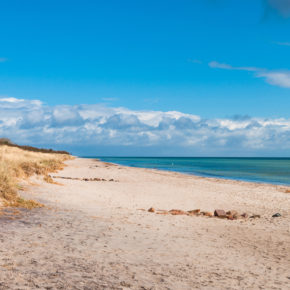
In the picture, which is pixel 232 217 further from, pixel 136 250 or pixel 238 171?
pixel 238 171

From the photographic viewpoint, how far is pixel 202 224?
11828mm

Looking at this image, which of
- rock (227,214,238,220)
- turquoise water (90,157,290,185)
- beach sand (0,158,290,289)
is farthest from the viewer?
turquoise water (90,157,290,185)

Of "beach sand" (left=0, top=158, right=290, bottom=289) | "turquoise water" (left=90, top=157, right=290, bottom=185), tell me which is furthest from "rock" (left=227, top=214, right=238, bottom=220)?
"turquoise water" (left=90, top=157, right=290, bottom=185)

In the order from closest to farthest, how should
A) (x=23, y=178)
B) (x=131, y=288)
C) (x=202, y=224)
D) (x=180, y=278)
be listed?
(x=131, y=288), (x=180, y=278), (x=202, y=224), (x=23, y=178)

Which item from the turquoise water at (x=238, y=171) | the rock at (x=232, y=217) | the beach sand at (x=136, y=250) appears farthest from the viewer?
the turquoise water at (x=238, y=171)

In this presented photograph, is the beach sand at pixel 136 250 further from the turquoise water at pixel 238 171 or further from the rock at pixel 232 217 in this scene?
the turquoise water at pixel 238 171

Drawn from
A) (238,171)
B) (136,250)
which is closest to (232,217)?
(136,250)

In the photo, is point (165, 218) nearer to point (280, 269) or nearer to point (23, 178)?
point (280, 269)

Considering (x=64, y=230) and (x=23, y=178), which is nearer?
(x=64, y=230)

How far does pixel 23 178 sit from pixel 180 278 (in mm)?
14600

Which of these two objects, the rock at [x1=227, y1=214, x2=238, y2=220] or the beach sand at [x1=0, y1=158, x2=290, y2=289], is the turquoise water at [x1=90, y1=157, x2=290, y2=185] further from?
the beach sand at [x1=0, y1=158, x2=290, y2=289]

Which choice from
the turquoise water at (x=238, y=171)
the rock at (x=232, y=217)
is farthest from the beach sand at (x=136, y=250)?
the turquoise water at (x=238, y=171)

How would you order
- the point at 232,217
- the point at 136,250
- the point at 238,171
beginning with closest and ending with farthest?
1. the point at 136,250
2. the point at 232,217
3. the point at 238,171

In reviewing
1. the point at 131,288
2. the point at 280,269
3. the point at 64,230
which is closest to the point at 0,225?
the point at 64,230
